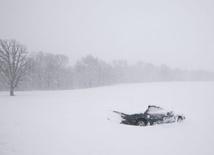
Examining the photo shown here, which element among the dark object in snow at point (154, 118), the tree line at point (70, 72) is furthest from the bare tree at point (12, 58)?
the dark object in snow at point (154, 118)

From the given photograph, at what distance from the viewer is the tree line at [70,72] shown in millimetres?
25750

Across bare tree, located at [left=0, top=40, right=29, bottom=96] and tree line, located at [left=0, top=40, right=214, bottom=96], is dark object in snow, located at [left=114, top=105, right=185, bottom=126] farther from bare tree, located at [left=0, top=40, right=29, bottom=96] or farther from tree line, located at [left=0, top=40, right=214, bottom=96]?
tree line, located at [left=0, top=40, right=214, bottom=96]

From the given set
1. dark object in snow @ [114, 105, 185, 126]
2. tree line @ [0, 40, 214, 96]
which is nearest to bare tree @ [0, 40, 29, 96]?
tree line @ [0, 40, 214, 96]

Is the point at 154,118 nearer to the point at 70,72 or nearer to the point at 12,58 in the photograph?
the point at 12,58

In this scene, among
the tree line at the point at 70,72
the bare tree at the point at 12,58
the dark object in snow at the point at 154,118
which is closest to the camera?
the dark object in snow at the point at 154,118

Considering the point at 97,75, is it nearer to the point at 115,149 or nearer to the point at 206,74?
the point at 115,149

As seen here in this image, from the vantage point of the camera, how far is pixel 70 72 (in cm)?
6750

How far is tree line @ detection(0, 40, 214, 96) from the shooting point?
25.8m

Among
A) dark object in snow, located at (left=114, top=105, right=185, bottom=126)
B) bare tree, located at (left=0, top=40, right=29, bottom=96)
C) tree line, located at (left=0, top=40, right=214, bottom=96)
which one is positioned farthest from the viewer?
tree line, located at (left=0, top=40, right=214, bottom=96)

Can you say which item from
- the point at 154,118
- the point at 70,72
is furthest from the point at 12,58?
the point at 70,72

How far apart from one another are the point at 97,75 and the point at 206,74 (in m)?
83.9

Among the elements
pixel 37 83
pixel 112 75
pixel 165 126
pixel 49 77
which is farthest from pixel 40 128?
pixel 112 75

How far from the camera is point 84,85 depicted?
67000 mm

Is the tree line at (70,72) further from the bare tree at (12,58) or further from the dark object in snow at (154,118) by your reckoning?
the dark object in snow at (154,118)
